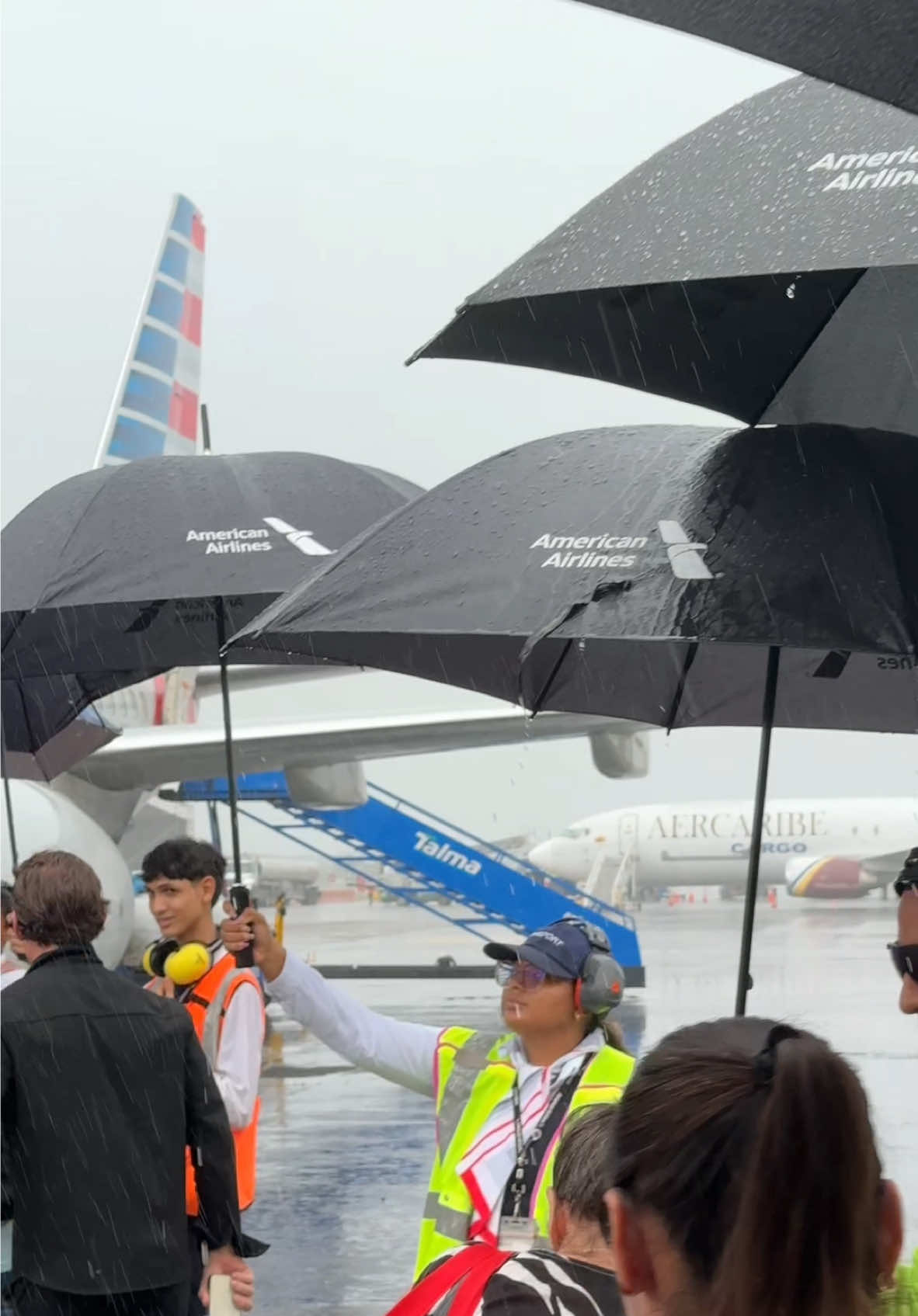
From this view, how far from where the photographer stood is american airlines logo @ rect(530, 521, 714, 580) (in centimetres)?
305

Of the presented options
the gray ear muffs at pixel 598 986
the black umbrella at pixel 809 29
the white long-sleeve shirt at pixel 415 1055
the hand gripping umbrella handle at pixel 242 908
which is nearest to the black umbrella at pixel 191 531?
the hand gripping umbrella handle at pixel 242 908

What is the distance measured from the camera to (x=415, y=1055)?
127 inches

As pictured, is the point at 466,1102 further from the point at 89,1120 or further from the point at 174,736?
the point at 174,736

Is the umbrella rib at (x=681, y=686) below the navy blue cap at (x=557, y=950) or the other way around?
the other way around

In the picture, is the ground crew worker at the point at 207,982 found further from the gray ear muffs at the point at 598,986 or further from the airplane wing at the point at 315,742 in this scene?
the airplane wing at the point at 315,742

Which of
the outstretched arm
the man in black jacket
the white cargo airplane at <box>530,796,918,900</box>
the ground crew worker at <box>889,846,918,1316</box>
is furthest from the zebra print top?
the white cargo airplane at <box>530,796,918,900</box>

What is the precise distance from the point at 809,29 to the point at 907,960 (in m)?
1.43

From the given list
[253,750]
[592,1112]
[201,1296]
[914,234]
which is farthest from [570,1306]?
[253,750]

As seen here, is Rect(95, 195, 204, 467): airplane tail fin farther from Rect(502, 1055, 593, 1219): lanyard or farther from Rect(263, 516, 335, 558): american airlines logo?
Rect(502, 1055, 593, 1219): lanyard

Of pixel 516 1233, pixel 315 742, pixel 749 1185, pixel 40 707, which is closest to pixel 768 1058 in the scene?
pixel 749 1185

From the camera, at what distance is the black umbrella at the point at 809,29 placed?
4.10 feet

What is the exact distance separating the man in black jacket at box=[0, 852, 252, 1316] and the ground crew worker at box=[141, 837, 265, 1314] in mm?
183

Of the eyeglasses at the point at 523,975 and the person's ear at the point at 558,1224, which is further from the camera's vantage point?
the eyeglasses at the point at 523,975

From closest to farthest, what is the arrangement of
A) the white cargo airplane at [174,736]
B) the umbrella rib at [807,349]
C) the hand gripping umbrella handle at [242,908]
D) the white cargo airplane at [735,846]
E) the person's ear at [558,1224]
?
the person's ear at [558,1224] < the umbrella rib at [807,349] < the hand gripping umbrella handle at [242,908] < the white cargo airplane at [174,736] < the white cargo airplane at [735,846]
